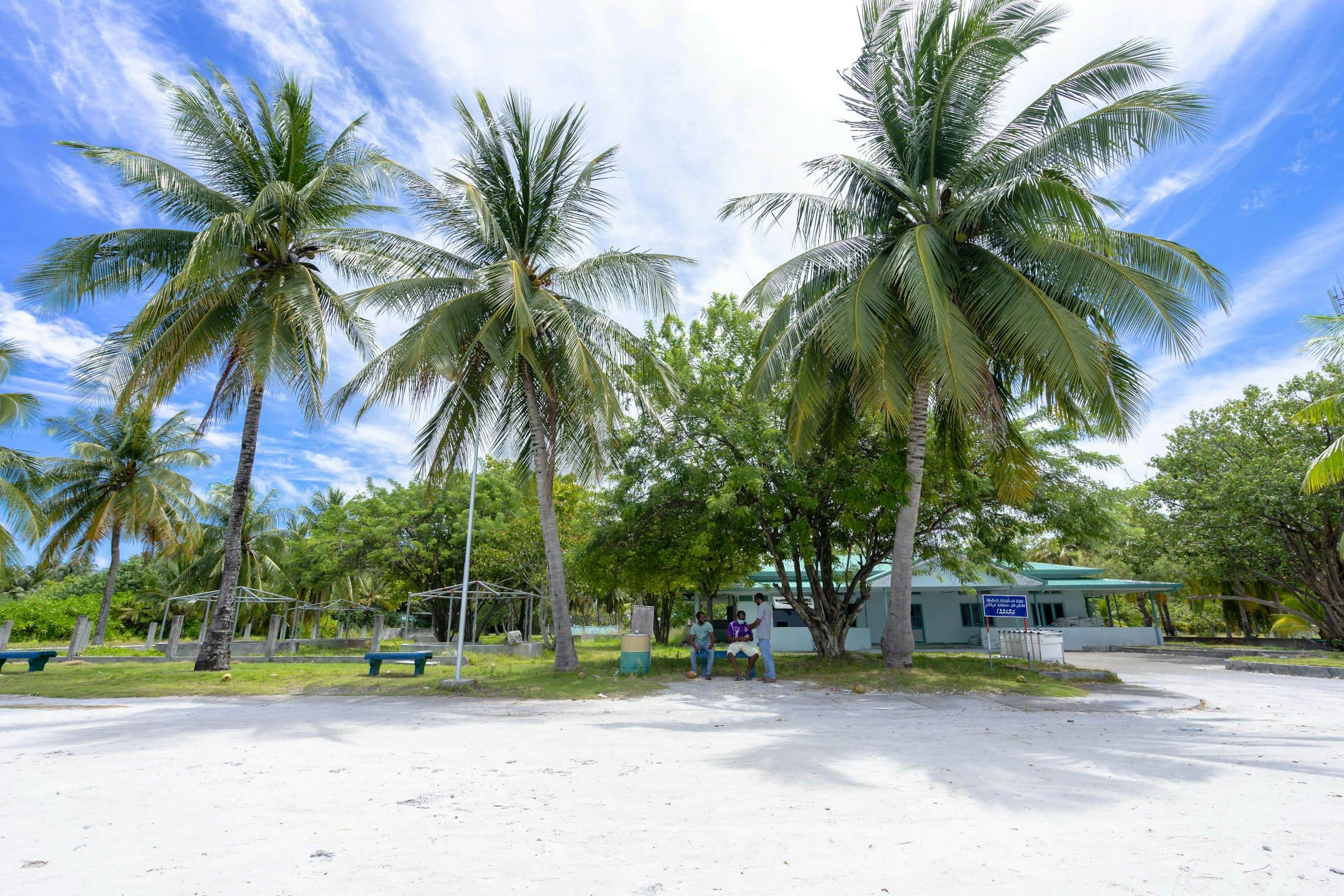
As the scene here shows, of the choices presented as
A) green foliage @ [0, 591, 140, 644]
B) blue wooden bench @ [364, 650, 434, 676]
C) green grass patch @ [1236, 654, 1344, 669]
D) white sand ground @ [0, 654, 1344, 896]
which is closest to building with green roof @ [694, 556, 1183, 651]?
green grass patch @ [1236, 654, 1344, 669]

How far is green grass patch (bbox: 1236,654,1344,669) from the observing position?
15.0m

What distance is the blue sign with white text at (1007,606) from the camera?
13.0m

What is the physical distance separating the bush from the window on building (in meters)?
42.9

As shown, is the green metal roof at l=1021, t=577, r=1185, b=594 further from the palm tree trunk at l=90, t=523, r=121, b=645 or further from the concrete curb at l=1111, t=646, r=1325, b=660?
the palm tree trunk at l=90, t=523, r=121, b=645

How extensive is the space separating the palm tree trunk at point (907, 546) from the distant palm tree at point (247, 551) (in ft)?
102

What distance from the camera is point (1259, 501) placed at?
2108cm

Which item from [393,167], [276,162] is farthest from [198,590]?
[393,167]

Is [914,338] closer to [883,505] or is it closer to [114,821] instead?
[883,505]

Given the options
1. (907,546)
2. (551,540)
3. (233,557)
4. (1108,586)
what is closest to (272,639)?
(233,557)

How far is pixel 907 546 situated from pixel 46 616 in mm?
43362

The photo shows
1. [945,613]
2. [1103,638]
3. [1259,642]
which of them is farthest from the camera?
[1259,642]

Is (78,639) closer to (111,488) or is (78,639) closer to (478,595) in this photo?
(111,488)

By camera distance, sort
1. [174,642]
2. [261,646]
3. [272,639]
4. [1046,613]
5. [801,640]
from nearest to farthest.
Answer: [174,642]
[272,639]
[801,640]
[261,646]
[1046,613]

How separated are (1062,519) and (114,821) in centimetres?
1563
